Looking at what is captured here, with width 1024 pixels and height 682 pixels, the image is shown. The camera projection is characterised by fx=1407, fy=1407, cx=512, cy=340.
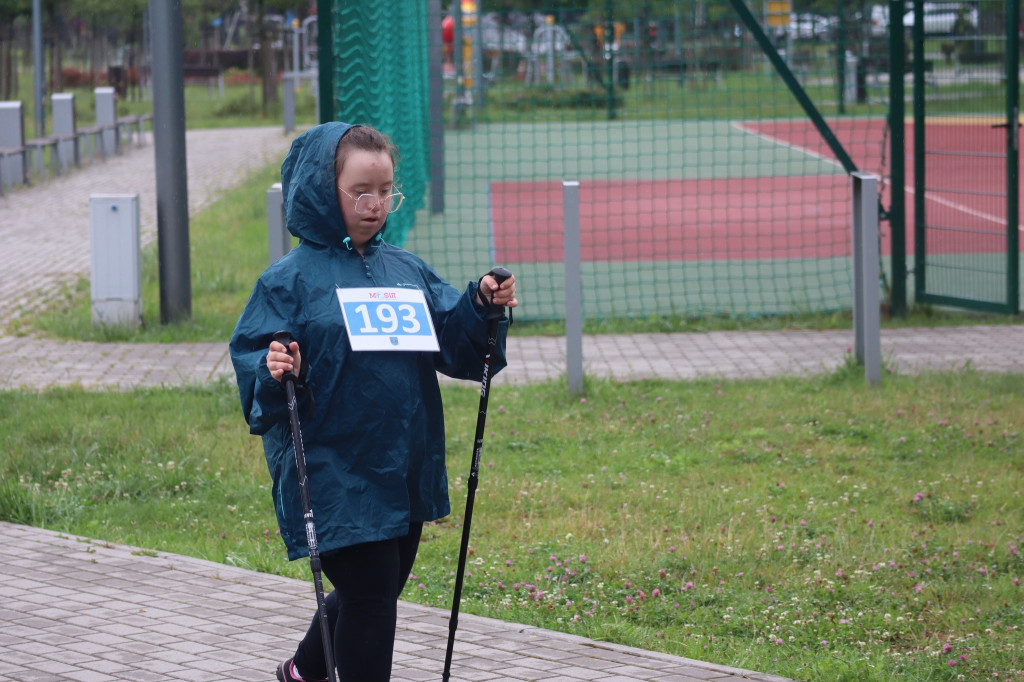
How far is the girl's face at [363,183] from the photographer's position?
356cm

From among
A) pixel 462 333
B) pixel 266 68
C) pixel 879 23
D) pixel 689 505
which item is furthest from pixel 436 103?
pixel 266 68

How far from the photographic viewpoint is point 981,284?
36.0ft

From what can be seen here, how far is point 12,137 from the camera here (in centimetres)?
2039

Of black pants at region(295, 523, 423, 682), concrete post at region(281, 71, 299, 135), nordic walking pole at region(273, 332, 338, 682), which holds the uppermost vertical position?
concrete post at region(281, 71, 299, 135)

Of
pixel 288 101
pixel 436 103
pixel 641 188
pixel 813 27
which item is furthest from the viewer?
pixel 288 101

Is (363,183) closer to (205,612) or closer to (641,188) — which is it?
(205,612)

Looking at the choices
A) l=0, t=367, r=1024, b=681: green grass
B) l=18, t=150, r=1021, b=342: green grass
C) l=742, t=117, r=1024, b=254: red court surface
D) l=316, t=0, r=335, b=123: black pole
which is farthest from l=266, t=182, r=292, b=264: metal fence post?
l=742, t=117, r=1024, b=254: red court surface

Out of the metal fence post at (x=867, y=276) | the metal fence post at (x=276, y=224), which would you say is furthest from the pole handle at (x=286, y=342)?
the metal fence post at (x=867, y=276)

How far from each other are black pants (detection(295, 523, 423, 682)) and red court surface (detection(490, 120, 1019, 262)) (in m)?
8.05

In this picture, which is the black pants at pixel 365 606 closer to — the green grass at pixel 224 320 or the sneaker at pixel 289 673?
the sneaker at pixel 289 673

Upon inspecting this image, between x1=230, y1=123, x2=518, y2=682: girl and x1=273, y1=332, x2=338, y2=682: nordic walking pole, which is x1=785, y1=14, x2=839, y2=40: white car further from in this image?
x1=273, y1=332, x2=338, y2=682: nordic walking pole

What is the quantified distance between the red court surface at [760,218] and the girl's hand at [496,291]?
303 inches

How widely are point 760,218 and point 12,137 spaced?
11.1 meters

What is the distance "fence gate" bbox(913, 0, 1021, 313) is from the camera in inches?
412
